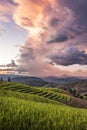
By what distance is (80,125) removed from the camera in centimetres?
933

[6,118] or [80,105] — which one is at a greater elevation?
[6,118]

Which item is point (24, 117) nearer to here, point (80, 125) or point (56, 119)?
point (56, 119)

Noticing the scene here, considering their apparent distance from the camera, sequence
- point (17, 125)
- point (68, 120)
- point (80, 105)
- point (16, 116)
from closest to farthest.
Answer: point (17, 125)
point (16, 116)
point (68, 120)
point (80, 105)

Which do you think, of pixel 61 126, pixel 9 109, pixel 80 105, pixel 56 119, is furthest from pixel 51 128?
pixel 80 105

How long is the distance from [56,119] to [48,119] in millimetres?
431

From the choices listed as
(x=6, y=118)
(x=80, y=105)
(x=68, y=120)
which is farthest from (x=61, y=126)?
(x=80, y=105)

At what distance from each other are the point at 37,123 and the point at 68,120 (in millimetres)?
1500

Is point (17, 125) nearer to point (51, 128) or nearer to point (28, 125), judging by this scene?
point (28, 125)

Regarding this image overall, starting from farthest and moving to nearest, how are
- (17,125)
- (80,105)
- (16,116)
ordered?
(80,105) < (16,116) < (17,125)

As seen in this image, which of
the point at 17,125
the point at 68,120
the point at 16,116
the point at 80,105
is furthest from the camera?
the point at 80,105

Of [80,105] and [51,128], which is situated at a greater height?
[51,128]

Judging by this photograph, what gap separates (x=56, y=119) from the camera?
30.7 feet

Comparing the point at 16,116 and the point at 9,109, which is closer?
the point at 16,116

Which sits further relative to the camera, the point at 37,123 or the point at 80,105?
the point at 80,105
